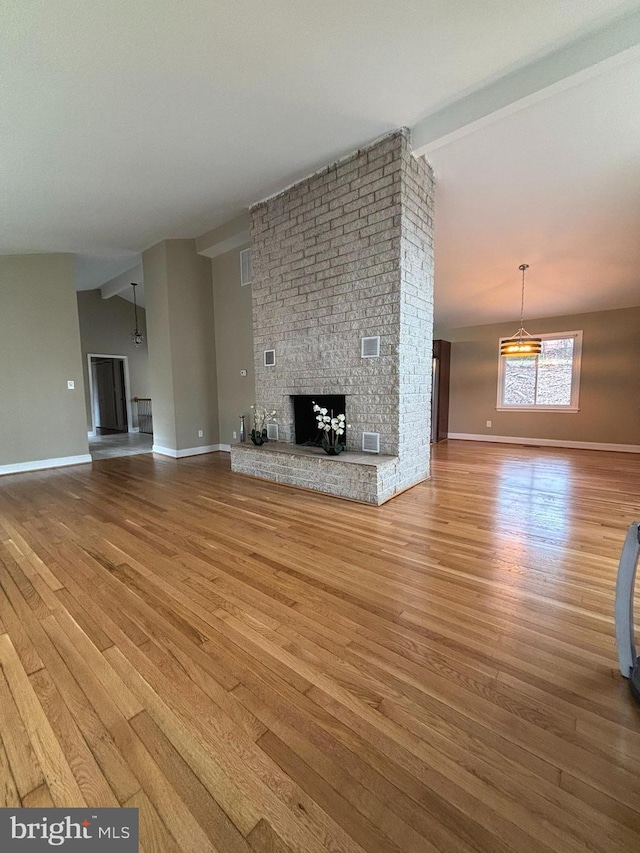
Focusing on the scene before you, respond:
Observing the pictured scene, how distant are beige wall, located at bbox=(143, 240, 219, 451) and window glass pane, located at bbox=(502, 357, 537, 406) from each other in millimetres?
5839

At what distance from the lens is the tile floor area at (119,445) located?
6.60m

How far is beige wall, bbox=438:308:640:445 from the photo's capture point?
243 inches

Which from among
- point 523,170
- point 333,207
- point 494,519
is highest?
point 523,170

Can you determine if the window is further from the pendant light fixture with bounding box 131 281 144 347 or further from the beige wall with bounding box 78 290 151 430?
the beige wall with bounding box 78 290 151 430

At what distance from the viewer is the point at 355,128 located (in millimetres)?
3283

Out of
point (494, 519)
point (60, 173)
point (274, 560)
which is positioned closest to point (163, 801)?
point (274, 560)

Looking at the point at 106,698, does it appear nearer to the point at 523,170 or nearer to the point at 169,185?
the point at 169,185

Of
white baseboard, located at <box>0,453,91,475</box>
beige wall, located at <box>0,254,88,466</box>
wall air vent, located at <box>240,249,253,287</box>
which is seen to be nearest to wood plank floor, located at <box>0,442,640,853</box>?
white baseboard, located at <box>0,453,91,475</box>

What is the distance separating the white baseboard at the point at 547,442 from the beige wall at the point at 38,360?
24.5 feet

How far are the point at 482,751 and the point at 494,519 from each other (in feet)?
7.34

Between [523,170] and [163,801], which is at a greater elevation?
[523,170]

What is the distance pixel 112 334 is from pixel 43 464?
16.3 feet

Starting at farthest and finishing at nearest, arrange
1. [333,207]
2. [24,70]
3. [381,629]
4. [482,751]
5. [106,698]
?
1. [333,207]
2. [24,70]
3. [381,629]
4. [106,698]
5. [482,751]

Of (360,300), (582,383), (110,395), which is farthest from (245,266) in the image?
(110,395)
